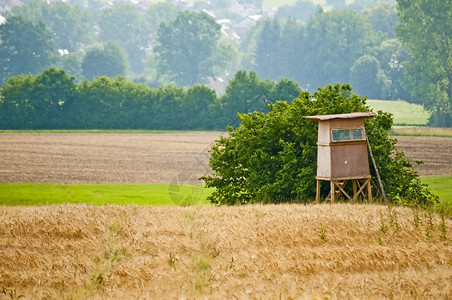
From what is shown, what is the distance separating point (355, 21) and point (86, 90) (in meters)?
93.9

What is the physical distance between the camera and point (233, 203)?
29953 mm

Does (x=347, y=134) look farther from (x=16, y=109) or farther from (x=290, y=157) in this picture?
(x=16, y=109)

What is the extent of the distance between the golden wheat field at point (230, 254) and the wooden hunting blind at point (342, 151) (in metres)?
3.77

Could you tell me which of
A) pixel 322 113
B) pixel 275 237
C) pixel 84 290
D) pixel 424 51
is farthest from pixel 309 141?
pixel 424 51

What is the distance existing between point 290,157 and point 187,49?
15794 centimetres

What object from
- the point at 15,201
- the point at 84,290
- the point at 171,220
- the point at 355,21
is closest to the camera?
the point at 84,290

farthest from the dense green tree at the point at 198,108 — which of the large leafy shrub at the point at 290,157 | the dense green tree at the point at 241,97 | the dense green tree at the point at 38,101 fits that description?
the large leafy shrub at the point at 290,157

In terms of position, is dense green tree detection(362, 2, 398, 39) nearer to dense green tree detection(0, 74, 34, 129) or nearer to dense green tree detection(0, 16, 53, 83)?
dense green tree detection(0, 16, 53, 83)

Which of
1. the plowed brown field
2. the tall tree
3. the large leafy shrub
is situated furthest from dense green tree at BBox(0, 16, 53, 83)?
the plowed brown field

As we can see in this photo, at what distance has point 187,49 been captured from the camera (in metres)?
184

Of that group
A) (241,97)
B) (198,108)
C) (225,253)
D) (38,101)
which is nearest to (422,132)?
(241,97)

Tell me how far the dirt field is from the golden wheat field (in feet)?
88.4

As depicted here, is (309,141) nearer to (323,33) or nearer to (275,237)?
(275,237)

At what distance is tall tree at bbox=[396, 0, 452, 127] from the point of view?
10531 centimetres
